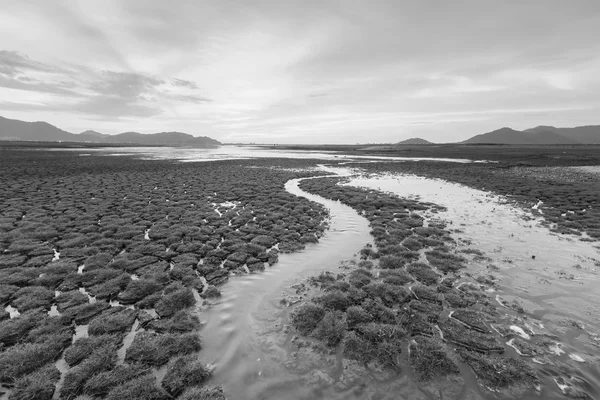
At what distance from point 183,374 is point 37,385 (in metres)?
3.46

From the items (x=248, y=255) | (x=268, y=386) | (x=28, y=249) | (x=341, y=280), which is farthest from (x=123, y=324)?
(x=28, y=249)

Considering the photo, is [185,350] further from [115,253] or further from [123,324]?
[115,253]

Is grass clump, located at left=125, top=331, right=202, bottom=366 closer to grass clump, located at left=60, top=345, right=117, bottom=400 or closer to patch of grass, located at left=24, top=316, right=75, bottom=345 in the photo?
grass clump, located at left=60, top=345, right=117, bottom=400

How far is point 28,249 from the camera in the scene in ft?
46.8

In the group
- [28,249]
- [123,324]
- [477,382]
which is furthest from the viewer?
[28,249]

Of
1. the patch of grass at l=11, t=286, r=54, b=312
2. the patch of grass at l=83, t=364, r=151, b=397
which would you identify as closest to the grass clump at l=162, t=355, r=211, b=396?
the patch of grass at l=83, t=364, r=151, b=397

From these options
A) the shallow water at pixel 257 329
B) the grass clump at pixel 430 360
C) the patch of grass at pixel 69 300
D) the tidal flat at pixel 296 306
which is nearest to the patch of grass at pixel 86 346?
the tidal flat at pixel 296 306

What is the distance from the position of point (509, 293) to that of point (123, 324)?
15386mm

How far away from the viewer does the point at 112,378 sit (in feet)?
21.7

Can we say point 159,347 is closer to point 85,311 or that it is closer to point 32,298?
point 85,311

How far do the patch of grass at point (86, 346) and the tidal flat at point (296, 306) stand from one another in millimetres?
39

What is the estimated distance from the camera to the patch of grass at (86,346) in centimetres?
728

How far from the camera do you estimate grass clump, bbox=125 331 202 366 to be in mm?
7422

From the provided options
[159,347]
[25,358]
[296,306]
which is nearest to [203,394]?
[159,347]
